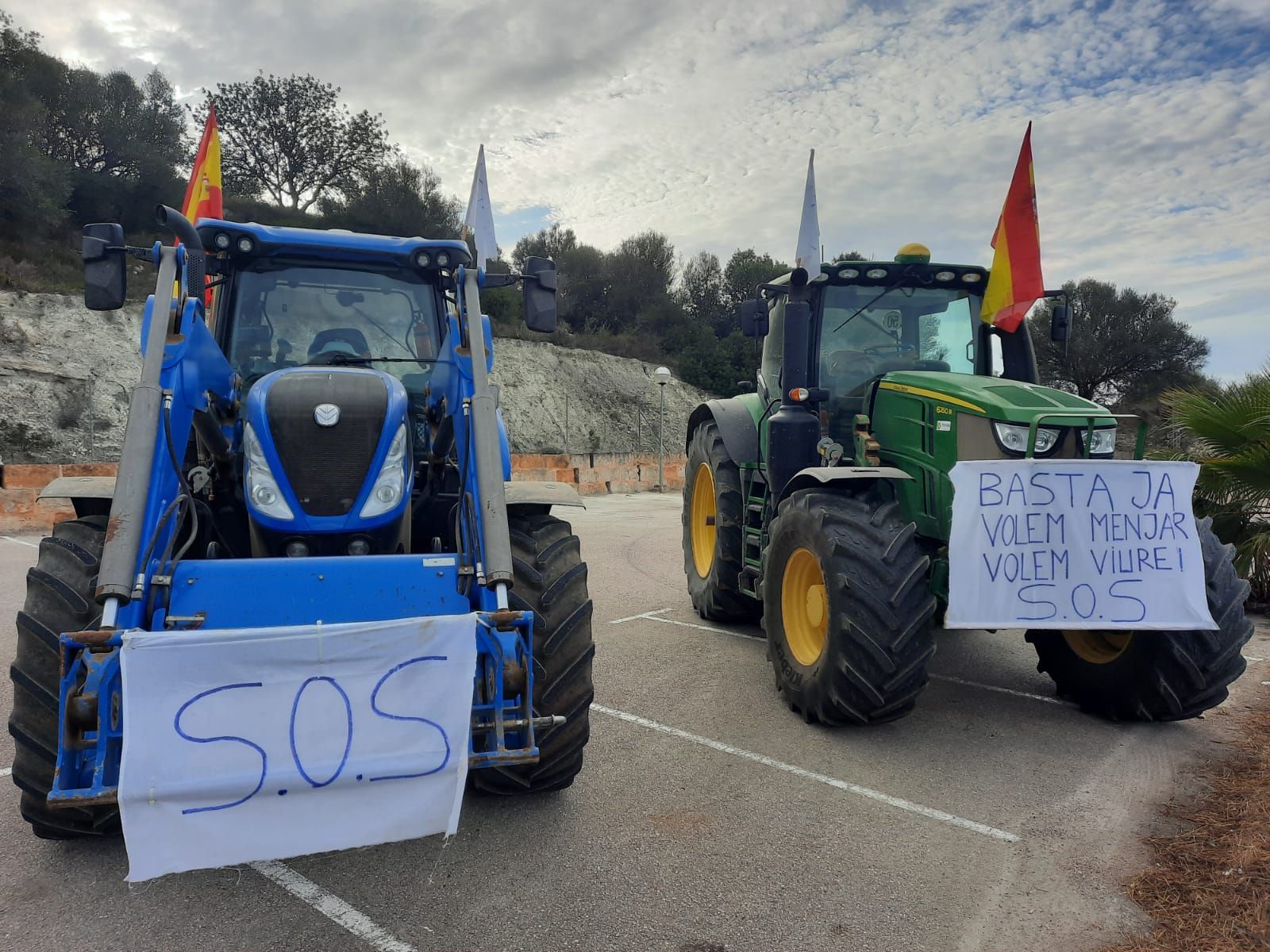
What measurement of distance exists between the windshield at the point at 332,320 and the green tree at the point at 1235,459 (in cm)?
649

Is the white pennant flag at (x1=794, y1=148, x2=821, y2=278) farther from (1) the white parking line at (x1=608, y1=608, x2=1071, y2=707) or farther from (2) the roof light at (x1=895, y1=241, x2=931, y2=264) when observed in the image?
(1) the white parking line at (x1=608, y1=608, x2=1071, y2=707)

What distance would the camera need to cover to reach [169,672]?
2639 millimetres

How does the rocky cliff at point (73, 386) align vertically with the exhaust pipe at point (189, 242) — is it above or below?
above

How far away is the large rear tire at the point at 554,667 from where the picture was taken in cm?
343

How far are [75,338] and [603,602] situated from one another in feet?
76.2

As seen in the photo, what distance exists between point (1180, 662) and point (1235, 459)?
11.7 feet

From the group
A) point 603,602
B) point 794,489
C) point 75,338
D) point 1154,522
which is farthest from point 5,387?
point 1154,522

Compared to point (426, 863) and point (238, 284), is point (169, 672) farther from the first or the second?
point (238, 284)

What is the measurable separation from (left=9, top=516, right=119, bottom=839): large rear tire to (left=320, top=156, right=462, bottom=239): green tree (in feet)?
121

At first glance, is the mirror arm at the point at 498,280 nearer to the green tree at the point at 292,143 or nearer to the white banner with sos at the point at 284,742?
the white banner with sos at the point at 284,742

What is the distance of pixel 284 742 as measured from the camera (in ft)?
8.77

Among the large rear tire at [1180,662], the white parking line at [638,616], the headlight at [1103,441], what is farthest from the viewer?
the white parking line at [638,616]

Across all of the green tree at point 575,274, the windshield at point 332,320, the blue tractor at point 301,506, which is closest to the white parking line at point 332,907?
the blue tractor at point 301,506

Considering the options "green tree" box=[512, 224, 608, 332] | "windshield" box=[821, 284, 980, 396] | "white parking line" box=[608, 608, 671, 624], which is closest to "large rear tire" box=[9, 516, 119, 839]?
"windshield" box=[821, 284, 980, 396]
